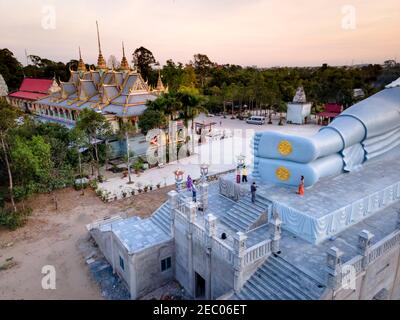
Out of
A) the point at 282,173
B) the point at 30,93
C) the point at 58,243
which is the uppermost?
the point at 30,93

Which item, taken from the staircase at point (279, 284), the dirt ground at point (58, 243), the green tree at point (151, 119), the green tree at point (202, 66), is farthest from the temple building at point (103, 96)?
the green tree at point (202, 66)

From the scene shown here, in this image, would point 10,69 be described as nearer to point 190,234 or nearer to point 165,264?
point 165,264

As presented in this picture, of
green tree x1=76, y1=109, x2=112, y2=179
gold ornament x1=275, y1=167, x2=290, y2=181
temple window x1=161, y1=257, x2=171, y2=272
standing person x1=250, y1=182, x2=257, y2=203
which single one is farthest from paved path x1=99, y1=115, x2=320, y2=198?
standing person x1=250, y1=182, x2=257, y2=203

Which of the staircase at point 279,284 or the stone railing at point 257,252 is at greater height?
the stone railing at point 257,252

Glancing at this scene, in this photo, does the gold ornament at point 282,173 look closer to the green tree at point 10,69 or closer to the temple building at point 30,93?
the temple building at point 30,93

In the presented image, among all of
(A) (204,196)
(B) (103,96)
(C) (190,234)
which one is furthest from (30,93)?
(C) (190,234)

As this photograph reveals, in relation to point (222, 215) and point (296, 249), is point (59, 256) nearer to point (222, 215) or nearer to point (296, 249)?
point (222, 215)
